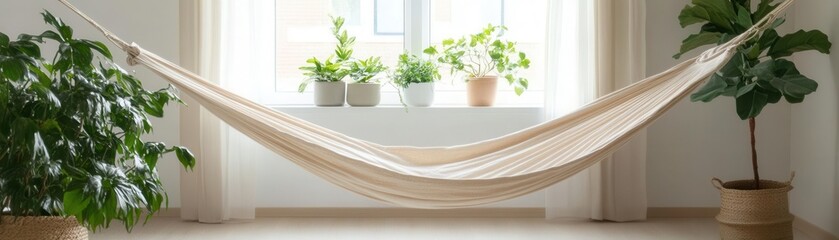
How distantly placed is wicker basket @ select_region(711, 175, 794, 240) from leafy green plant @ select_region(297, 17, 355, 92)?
65.1 inches

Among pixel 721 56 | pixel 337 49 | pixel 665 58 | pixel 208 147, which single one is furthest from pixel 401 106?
pixel 721 56

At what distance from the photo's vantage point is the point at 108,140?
3.35 meters

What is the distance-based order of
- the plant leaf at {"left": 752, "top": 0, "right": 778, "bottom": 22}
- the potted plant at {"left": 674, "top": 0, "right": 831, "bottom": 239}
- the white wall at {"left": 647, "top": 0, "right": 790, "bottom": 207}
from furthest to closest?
the white wall at {"left": 647, "top": 0, "right": 790, "bottom": 207}, the plant leaf at {"left": 752, "top": 0, "right": 778, "bottom": 22}, the potted plant at {"left": 674, "top": 0, "right": 831, "bottom": 239}

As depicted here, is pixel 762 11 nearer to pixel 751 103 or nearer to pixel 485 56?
pixel 751 103

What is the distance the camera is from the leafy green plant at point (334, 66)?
15.3 feet

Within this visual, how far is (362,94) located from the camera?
4664 millimetres

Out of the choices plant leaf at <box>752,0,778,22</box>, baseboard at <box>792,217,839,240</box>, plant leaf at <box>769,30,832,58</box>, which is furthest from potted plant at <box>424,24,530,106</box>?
baseboard at <box>792,217,839,240</box>

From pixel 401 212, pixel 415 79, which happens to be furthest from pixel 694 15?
pixel 401 212

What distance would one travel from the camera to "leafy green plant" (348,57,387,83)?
15.3 ft

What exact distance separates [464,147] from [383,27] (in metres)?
1.27

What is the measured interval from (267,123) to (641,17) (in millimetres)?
1725

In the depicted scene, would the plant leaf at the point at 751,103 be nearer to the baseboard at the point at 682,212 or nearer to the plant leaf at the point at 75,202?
the baseboard at the point at 682,212

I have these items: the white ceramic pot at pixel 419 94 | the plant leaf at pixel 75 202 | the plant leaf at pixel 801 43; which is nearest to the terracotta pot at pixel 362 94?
the white ceramic pot at pixel 419 94

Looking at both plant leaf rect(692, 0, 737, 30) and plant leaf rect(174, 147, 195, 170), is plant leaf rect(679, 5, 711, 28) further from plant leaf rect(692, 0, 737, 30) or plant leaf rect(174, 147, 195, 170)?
plant leaf rect(174, 147, 195, 170)
